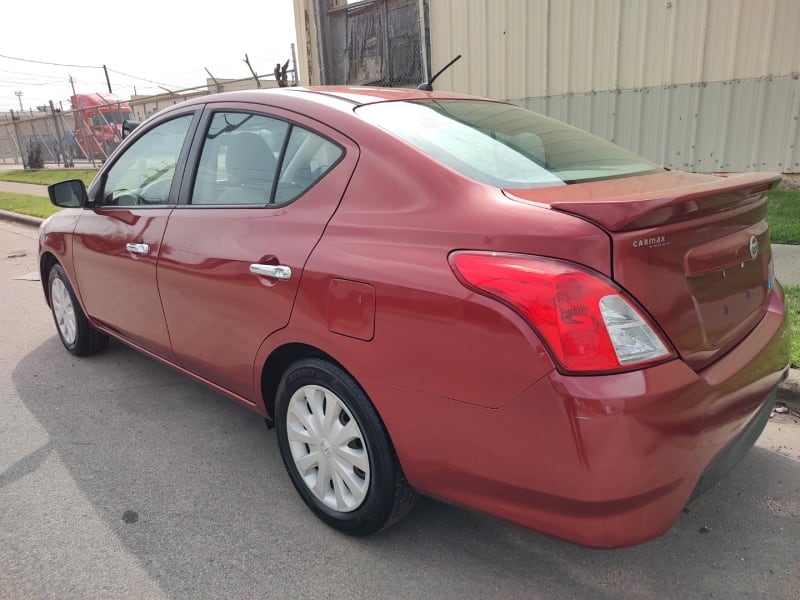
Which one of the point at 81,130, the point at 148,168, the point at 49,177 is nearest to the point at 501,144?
the point at 148,168

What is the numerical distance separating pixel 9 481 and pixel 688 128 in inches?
296

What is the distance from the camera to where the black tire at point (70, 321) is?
165 inches

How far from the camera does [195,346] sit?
2900 millimetres

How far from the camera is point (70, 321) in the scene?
170 inches

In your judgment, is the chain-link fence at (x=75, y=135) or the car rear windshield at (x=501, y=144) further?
the chain-link fence at (x=75, y=135)

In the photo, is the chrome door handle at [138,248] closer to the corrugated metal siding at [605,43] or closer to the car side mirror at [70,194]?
the car side mirror at [70,194]

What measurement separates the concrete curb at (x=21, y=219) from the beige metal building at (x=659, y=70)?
8.18 metres

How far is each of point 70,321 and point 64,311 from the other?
0.39ft

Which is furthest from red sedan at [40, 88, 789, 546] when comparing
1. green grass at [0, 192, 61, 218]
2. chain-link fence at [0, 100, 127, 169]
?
chain-link fence at [0, 100, 127, 169]

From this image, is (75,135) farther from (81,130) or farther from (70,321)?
(70,321)

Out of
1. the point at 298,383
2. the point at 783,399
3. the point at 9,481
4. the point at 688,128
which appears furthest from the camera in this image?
the point at 688,128

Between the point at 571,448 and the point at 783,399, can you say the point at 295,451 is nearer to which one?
the point at 571,448

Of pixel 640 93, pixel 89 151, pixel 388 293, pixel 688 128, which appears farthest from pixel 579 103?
pixel 89 151

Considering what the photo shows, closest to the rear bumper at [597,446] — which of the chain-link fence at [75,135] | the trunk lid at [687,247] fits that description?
the trunk lid at [687,247]
